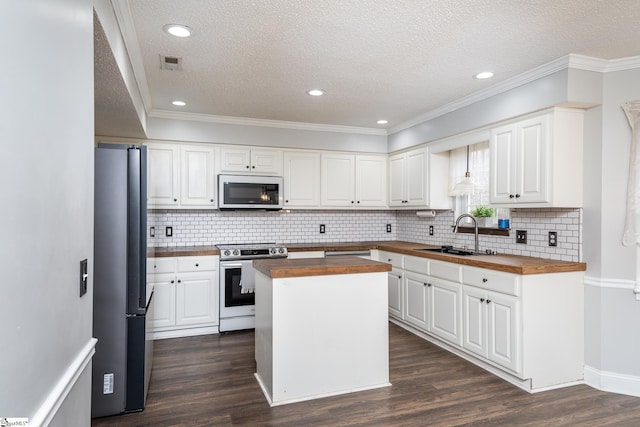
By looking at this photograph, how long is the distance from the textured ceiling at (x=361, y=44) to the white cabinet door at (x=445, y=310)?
73.1 inches

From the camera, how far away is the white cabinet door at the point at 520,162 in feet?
10.2

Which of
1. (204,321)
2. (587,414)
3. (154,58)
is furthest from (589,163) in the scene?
(204,321)

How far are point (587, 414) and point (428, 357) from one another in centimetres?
128

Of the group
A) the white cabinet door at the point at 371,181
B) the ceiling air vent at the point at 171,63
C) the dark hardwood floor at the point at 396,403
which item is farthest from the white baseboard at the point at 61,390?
the white cabinet door at the point at 371,181

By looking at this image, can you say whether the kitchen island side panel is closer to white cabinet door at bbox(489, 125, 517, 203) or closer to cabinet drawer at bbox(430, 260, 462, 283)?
cabinet drawer at bbox(430, 260, 462, 283)

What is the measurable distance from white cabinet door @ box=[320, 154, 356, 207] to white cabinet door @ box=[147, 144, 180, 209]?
1.80m

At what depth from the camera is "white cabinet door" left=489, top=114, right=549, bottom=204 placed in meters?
3.12

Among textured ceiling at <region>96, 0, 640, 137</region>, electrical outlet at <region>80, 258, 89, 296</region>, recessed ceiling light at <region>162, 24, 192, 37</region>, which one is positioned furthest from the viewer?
recessed ceiling light at <region>162, 24, 192, 37</region>

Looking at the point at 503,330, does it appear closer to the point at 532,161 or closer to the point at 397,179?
the point at 532,161

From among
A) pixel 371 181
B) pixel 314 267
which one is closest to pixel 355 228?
pixel 371 181

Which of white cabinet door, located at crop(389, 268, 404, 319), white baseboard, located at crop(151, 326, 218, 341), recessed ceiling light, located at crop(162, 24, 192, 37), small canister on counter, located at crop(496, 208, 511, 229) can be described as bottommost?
white baseboard, located at crop(151, 326, 218, 341)

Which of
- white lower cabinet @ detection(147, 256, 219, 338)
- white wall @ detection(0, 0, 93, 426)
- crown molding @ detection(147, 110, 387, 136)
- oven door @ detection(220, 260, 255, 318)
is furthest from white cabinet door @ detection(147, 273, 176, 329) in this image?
white wall @ detection(0, 0, 93, 426)

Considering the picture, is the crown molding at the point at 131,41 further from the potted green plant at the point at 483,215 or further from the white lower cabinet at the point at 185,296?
the potted green plant at the point at 483,215

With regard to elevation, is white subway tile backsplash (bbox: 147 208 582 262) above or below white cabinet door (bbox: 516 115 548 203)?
below
